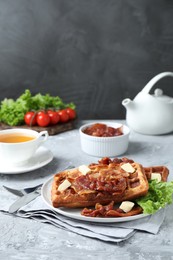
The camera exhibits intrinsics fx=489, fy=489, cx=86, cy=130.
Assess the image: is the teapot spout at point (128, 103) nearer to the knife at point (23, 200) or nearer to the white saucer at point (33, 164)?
the white saucer at point (33, 164)

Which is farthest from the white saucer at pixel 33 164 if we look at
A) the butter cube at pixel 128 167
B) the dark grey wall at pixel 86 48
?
the dark grey wall at pixel 86 48

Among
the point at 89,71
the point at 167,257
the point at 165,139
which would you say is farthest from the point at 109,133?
the point at 89,71

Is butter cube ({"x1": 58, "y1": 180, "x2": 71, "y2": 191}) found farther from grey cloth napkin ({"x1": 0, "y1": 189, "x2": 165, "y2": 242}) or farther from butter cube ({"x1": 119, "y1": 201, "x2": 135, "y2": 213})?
butter cube ({"x1": 119, "y1": 201, "x2": 135, "y2": 213})

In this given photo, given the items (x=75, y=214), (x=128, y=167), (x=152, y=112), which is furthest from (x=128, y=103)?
(x=75, y=214)

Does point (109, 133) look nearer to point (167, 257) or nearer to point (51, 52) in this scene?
point (167, 257)

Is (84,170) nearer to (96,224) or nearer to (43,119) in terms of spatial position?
(96,224)

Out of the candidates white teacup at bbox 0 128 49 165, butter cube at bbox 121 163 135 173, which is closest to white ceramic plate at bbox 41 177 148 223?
butter cube at bbox 121 163 135 173
